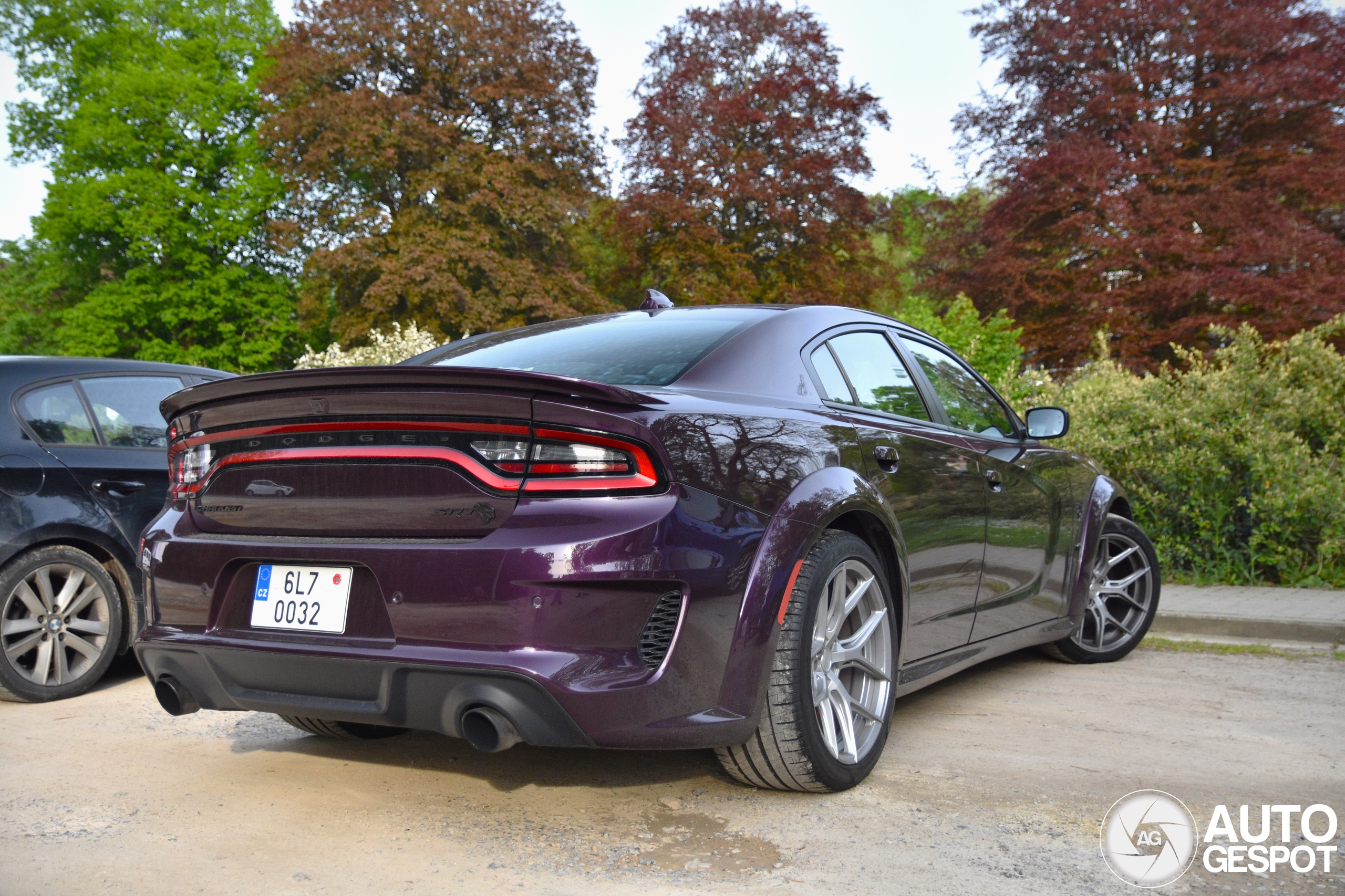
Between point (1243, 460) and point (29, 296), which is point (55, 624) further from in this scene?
point (29, 296)

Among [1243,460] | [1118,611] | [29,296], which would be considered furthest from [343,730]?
[29,296]

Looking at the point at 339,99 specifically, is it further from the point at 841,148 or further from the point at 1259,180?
the point at 1259,180

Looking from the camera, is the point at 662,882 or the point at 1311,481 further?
the point at 1311,481

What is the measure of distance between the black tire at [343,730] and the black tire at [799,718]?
4.69 ft

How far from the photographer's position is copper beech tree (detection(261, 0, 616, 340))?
28500mm

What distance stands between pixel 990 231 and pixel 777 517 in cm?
1832

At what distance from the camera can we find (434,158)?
29.7 m

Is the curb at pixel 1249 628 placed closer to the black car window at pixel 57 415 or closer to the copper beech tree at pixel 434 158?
the black car window at pixel 57 415

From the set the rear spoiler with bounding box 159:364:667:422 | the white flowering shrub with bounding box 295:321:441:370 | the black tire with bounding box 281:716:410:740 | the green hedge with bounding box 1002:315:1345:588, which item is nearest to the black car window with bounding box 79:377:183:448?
the black tire with bounding box 281:716:410:740

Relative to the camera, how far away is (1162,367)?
8.69 metres

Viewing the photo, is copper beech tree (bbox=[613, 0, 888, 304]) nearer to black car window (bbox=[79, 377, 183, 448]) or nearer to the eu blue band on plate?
black car window (bbox=[79, 377, 183, 448])

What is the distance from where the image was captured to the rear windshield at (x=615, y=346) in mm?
3340

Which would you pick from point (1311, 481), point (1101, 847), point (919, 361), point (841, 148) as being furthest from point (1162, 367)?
point (841, 148)

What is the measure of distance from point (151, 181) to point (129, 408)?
3025 cm
